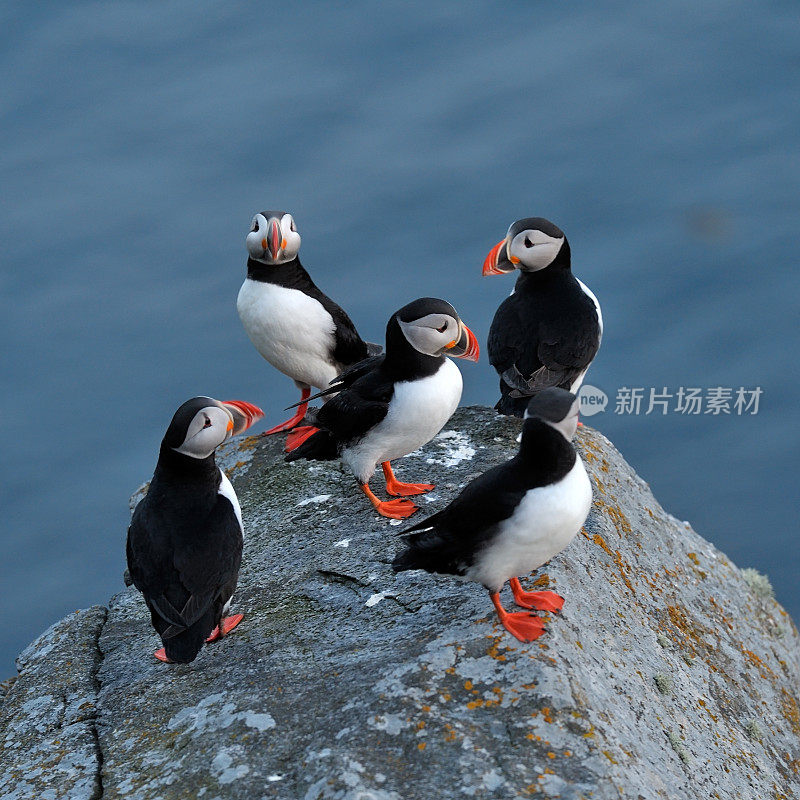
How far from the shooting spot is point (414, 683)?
3775 millimetres

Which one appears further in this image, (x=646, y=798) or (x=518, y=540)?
(x=518, y=540)

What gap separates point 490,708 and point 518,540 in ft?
2.00

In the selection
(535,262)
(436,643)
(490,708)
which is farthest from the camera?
(535,262)

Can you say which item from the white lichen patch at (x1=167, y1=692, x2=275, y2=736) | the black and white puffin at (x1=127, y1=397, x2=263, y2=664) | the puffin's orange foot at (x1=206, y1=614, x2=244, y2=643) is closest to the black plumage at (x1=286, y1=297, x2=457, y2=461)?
the black and white puffin at (x1=127, y1=397, x2=263, y2=664)

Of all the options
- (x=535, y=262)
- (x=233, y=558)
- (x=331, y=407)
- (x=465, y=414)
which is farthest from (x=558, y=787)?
(x=535, y=262)

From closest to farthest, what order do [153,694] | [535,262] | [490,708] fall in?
[490,708]
[153,694]
[535,262]

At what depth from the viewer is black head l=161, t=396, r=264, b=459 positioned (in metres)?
4.49

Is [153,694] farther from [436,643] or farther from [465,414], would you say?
[465,414]

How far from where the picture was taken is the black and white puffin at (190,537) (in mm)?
4320

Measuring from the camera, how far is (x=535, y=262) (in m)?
6.01

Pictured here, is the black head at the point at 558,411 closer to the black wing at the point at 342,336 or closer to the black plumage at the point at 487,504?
the black plumage at the point at 487,504

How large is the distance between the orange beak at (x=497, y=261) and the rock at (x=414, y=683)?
912 mm

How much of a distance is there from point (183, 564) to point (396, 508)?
113cm

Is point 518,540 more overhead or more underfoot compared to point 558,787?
more overhead
